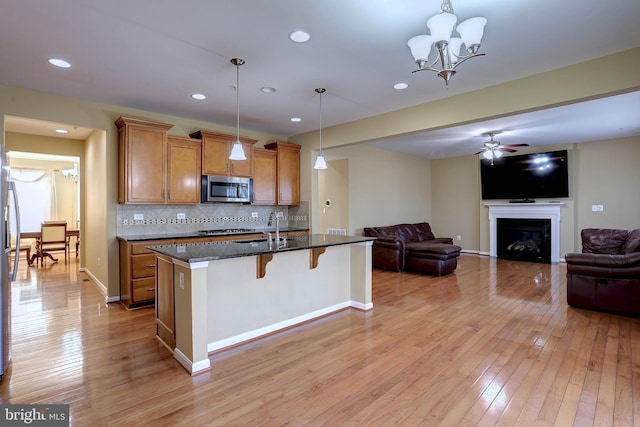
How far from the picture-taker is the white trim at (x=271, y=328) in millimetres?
2836

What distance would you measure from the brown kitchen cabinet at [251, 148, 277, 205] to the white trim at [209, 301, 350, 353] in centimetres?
243

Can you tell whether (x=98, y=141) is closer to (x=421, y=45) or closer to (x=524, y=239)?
(x=421, y=45)

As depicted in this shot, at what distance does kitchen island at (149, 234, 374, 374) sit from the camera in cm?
250

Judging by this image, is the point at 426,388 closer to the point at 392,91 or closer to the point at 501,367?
the point at 501,367

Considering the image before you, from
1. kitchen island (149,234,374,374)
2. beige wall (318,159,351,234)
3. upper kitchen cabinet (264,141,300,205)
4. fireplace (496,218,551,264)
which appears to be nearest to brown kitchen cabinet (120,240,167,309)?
kitchen island (149,234,374,374)

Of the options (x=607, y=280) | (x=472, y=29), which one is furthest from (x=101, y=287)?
(x=607, y=280)

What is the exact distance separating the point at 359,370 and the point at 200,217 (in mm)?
3705

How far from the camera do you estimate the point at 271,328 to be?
3.21 metres

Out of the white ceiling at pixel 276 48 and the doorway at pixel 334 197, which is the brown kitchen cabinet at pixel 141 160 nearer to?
the white ceiling at pixel 276 48

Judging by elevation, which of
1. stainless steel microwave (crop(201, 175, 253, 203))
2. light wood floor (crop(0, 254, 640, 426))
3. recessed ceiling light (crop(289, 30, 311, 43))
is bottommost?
light wood floor (crop(0, 254, 640, 426))

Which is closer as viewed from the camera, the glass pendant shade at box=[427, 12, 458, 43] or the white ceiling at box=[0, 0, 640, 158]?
the glass pendant shade at box=[427, 12, 458, 43]

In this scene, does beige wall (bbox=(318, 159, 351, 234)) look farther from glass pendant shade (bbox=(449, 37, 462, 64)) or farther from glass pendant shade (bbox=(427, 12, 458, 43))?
glass pendant shade (bbox=(427, 12, 458, 43))

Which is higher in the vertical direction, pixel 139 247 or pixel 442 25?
pixel 442 25

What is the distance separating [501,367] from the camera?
101 inches
